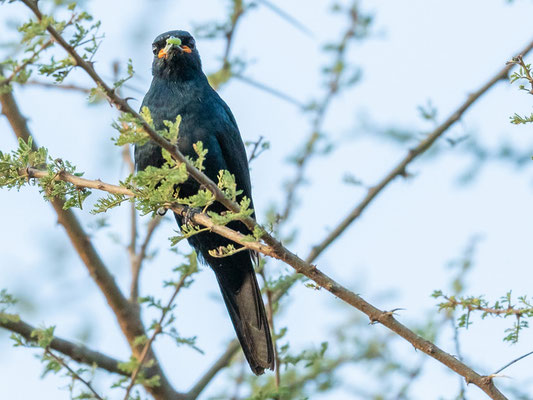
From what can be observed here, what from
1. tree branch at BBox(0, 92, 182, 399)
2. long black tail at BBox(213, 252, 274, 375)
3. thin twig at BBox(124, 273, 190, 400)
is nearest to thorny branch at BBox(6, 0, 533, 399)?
thin twig at BBox(124, 273, 190, 400)

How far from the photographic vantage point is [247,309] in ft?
16.7

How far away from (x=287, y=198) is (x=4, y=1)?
11.6 ft

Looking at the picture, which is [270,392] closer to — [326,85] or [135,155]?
[135,155]

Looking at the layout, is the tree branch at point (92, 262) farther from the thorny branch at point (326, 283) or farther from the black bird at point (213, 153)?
the thorny branch at point (326, 283)

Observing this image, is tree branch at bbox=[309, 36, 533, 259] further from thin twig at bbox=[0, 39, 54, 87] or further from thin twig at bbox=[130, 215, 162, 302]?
thin twig at bbox=[0, 39, 54, 87]

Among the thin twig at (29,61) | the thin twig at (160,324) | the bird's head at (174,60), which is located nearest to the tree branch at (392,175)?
the thin twig at (160,324)

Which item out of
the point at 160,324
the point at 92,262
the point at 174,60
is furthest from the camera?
the point at 174,60

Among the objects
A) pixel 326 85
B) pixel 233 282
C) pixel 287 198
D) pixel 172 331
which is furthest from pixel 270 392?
pixel 326 85

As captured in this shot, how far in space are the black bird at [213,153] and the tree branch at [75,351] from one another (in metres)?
0.83

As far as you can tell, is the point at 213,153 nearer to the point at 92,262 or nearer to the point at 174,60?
the point at 174,60

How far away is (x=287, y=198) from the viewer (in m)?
6.04

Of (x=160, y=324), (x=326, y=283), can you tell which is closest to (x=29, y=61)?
(x=326, y=283)

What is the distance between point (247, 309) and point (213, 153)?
1.06m

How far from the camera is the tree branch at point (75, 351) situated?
4504 millimetres
